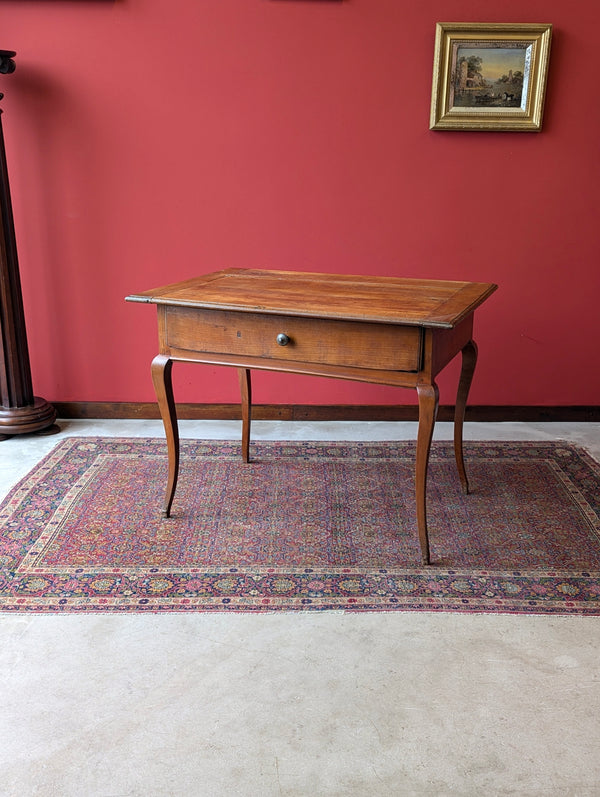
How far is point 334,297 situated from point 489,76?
1.63m

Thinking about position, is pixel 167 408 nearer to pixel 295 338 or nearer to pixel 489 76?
pixel 295 338

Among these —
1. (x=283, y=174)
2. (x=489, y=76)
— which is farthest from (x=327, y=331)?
(x=489, y=76)

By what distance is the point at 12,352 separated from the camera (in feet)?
11.6

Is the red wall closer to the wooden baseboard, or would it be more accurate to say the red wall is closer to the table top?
the wooden baseboard

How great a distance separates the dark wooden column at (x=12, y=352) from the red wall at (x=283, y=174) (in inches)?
9.4

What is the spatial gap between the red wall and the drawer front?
4.18 feet

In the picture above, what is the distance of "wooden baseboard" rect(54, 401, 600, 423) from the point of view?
3.83 meters

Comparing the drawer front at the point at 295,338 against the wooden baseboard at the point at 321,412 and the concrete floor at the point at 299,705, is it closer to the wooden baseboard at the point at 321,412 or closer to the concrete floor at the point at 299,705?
the concrete floor at the point at 299,705

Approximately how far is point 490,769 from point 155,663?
87 cm

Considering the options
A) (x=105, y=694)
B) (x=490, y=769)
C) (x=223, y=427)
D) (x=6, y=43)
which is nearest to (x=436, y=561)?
(x=490, y=769)

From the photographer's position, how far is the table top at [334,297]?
2229 millimetres

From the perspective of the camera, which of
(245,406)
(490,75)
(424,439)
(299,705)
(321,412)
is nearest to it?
(299,705)

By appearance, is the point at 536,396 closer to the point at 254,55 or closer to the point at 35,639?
the point at 254,55

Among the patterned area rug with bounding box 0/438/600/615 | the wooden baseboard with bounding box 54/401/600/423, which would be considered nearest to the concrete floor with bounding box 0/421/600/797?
the patterned area rug with bounding box 0/438/600/615
